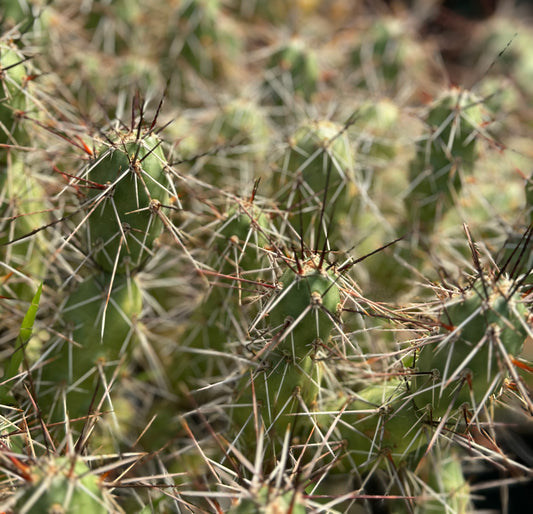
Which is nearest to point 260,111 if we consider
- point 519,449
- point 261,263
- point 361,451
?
point 261,263

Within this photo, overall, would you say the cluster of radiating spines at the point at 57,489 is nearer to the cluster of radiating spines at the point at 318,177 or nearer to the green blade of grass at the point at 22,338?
the green blade of grass at the point at 22,338

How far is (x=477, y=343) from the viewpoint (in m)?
1.49

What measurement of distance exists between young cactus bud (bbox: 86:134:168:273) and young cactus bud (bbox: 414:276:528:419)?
866mm

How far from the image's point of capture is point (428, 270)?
2.54 m

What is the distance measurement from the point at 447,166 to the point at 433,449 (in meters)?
1.16

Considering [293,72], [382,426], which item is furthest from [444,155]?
[382,426]

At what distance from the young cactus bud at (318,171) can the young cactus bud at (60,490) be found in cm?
112

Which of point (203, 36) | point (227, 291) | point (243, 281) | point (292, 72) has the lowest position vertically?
point (227, 291)

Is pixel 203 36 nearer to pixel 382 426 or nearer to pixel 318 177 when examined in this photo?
pixel 318 177

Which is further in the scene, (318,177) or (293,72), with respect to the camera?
(293,72)

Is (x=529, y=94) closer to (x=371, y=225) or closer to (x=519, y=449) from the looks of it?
(x=371, y=225)

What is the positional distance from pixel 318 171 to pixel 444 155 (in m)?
0.57

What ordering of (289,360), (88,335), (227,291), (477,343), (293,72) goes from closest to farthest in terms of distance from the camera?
(477,343), (289,360), (88,335), (227,291), (293,72)

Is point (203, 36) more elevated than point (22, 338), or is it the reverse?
point (203, 36)
